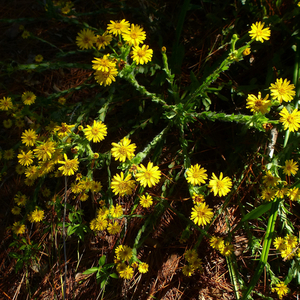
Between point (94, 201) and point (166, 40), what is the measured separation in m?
1.95

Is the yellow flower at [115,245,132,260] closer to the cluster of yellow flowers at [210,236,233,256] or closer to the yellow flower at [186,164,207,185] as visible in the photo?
the cluster of yellow flowers at [210,236,233,256]

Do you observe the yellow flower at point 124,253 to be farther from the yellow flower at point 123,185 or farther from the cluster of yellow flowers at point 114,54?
the cluster of yellow flowers at point 114,54

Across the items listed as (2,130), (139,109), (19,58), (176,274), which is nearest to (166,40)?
(139,109)

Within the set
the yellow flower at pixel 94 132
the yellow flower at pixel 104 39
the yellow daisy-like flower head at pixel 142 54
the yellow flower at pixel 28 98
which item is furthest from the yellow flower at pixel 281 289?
the yellow flower at pixel 28 98

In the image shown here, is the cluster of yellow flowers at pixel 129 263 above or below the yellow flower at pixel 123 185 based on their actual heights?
below

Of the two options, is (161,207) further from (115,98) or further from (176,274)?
(115,98)

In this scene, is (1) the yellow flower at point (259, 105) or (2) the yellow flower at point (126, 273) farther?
(2) the yellow flower at point (126, 273)

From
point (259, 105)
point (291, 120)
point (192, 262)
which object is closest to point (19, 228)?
point (192, 262)

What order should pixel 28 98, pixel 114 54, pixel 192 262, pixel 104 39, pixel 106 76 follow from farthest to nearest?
pixel 28 98, pixel 192 262, pixel 104 39, pixel 106 76, pixel 114 54

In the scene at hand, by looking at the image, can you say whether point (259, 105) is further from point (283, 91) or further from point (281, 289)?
point (281, 289)

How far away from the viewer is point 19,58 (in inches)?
122

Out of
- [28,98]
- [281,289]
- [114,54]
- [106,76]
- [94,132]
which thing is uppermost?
[114,54]

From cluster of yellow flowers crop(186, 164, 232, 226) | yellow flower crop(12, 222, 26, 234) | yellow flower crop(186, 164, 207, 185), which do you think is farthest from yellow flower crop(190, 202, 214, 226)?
yellow flower crop(12, 222, 26, 234)

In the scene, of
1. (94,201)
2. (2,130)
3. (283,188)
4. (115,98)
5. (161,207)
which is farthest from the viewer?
(2,130)
